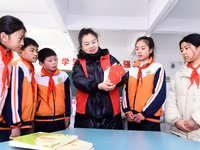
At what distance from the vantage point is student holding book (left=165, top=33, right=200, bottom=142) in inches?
→ 50.8

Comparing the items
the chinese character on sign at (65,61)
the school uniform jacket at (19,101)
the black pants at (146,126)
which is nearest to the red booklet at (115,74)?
the black pants at (146,126)

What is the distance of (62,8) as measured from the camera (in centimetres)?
316

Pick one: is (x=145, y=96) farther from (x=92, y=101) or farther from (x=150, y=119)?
(x=92, y=101)

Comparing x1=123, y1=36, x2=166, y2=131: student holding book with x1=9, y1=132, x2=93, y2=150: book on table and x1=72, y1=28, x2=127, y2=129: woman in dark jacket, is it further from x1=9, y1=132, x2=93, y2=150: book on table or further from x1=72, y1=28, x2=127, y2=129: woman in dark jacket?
x1=9, y1=132, x2=93, y2=150: book on table

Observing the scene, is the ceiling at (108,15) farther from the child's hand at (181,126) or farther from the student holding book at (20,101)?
the child's hand at (181,126)

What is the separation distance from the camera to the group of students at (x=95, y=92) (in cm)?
120

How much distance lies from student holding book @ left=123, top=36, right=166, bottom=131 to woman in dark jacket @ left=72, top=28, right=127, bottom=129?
288mm

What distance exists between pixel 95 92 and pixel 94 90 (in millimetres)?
38

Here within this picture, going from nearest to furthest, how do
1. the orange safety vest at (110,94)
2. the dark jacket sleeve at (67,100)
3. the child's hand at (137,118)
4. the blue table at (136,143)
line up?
1. the blue table at (136,143)
2. the orange safety vest at (110,94)
3. the child's hand at (137,118)
4. the dark jacket sleeve at (67,100)

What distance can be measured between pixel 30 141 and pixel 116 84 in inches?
29.5

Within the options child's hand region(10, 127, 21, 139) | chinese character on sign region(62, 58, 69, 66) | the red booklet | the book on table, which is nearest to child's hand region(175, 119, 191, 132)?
the red booklet

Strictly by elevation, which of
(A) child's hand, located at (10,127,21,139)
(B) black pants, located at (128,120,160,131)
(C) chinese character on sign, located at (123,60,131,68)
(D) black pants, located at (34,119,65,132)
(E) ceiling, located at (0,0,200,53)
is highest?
(E) ceiling, located at (0,0,200,53)

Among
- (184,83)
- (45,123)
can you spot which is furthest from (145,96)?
(45,123)

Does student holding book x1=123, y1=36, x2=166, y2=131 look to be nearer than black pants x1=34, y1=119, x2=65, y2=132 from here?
Yes
